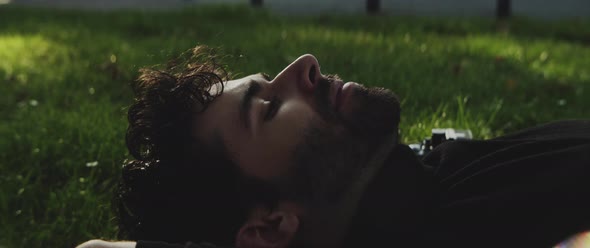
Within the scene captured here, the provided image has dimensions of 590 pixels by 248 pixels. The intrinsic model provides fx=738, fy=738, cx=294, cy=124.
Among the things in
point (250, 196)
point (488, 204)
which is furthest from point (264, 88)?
point (488, 204)

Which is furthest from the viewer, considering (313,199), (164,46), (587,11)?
(587,11)

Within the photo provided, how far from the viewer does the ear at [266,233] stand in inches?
81.9

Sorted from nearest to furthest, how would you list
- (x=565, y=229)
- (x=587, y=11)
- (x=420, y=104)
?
1. (x=565, y=229)
2. (x=420, y=104)
3. (x=587, y=11)

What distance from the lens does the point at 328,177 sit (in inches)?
81.4

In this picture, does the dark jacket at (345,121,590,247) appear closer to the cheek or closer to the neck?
the neck

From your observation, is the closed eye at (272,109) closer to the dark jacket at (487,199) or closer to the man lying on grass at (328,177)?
the man lying on grass at (328,177)

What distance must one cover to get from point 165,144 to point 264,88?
1.17 ft

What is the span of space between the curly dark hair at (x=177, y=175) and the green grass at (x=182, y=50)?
0.59m

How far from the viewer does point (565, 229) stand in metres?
1.92

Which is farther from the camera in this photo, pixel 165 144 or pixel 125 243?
pixel 165 144

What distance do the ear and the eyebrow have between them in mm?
277

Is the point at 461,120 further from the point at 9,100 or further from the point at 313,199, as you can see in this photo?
the point at 9,100

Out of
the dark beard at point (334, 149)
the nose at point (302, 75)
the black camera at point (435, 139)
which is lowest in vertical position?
the black camera at point (435, 139)

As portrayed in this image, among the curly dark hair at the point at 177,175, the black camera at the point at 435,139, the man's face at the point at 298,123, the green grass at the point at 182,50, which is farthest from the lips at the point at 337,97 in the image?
the green grass at the point at 182,50
